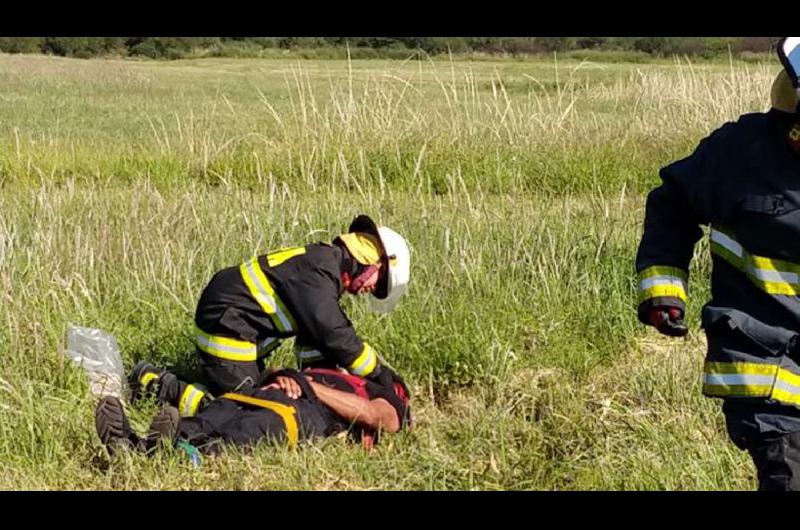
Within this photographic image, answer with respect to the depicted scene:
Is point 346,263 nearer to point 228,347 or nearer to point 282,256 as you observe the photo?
point 282,256

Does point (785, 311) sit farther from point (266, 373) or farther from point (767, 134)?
point (266, 373)

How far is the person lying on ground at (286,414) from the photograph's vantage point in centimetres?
390

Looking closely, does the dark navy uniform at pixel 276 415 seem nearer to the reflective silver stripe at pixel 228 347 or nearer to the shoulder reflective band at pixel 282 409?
the shoulder reflective band at pixel 282 409

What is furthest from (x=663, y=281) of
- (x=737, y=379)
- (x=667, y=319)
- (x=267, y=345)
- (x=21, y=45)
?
(x=21, y=45)

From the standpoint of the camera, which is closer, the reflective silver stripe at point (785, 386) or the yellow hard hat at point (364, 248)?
the reflective silver stripe at point (785, 386)

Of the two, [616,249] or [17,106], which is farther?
[17,106]

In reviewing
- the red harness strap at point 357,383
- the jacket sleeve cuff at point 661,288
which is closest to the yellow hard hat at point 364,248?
the red harness strap at point 357,383

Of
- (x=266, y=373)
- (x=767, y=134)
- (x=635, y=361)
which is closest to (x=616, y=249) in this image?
(x=635, y=361)

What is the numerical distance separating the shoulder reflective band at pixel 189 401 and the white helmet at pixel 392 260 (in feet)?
2.99

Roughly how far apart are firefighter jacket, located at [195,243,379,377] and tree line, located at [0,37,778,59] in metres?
39.0

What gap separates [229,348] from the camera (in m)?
4.53

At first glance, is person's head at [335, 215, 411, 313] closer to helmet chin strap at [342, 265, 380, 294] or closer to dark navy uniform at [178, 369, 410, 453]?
helmet chin strap at [342, 265, 380, 294]

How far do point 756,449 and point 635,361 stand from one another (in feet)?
6.76

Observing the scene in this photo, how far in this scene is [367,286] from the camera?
184 inches
